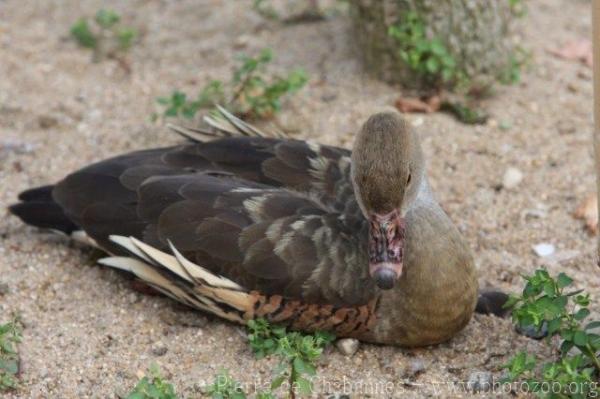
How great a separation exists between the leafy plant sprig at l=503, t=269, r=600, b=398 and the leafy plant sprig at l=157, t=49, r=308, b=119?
2330 millimetres

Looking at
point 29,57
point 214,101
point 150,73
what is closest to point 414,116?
point 214,101

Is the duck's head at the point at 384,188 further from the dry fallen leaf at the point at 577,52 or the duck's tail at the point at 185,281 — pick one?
the dry fallen leaf at the point at 577,52

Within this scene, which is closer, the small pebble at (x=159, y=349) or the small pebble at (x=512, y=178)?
the small pebble at (x=159, y=349)

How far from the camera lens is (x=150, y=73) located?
6715mm

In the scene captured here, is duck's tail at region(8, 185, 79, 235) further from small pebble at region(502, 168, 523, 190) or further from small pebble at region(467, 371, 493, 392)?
small pebble at region(502, 168, 523, 190)

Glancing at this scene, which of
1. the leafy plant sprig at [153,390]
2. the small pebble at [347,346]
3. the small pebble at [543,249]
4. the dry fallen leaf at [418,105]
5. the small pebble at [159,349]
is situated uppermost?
the leafy plant sprig at [153,390]

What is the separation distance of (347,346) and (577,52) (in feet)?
10.7

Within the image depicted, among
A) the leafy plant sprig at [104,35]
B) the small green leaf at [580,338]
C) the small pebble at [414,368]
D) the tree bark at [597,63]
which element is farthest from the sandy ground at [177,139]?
the tree bark at [597,63]

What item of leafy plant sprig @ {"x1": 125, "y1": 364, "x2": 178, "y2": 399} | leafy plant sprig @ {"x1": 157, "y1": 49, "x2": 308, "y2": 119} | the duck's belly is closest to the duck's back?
the duck's belly

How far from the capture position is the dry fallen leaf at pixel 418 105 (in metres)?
6.07

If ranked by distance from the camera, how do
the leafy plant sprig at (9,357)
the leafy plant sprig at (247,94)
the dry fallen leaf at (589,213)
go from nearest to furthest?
the leafy plant sprig at (9,357) → the dry fallen leaf at (589,213) → the leafy plant sprig at (247,94)

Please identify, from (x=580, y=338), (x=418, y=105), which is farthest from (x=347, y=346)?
(x=418, y=105)

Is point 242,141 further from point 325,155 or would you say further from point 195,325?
point 195,325

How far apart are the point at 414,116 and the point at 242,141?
4.90ft
